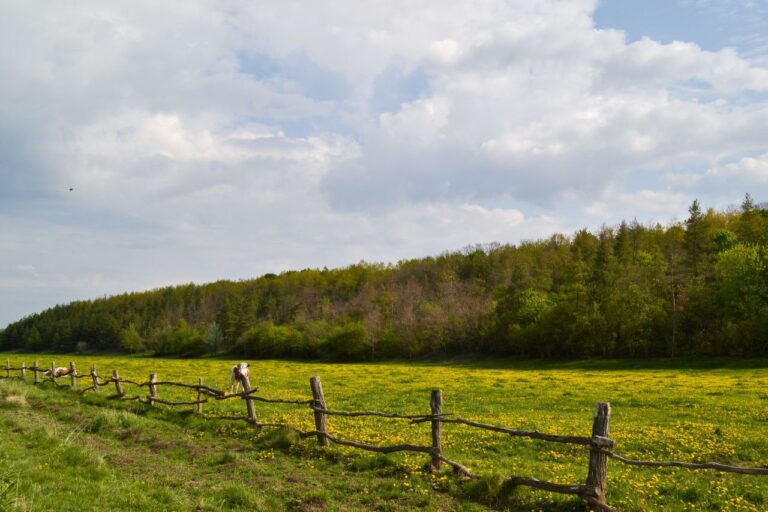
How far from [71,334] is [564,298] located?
5954 inches

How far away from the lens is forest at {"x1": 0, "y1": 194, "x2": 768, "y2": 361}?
6072 cm

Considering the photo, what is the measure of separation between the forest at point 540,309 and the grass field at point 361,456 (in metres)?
41.0

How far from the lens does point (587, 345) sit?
64.8 metres

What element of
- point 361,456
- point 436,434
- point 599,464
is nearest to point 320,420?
point 361,456

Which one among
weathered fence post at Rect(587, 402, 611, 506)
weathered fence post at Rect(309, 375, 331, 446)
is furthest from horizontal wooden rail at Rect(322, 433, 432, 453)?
weathered fence post at Rect(587, 402, 611, 506)

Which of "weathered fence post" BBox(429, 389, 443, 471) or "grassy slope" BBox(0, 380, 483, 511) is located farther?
"weathered fence post" BBox(429, 389, 443, 471)

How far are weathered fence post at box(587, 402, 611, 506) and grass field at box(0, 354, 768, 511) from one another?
551 mm

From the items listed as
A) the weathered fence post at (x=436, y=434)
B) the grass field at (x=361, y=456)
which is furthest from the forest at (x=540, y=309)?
the weathered fence post at (x=436, y=434)

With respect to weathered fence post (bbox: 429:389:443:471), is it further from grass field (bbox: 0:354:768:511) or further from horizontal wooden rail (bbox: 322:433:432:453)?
grass field (bbox: 0:354:768:511)

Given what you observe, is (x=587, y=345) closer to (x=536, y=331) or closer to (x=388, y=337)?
(x=536, y=331)

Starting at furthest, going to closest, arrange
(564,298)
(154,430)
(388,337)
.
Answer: (388,337) < (564,298) < (154,430)

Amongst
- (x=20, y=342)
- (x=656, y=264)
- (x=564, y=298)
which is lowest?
(x=20, y=342)

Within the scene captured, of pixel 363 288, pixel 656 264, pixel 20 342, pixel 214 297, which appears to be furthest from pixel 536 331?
pixel 20 342

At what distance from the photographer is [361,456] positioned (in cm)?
1256
